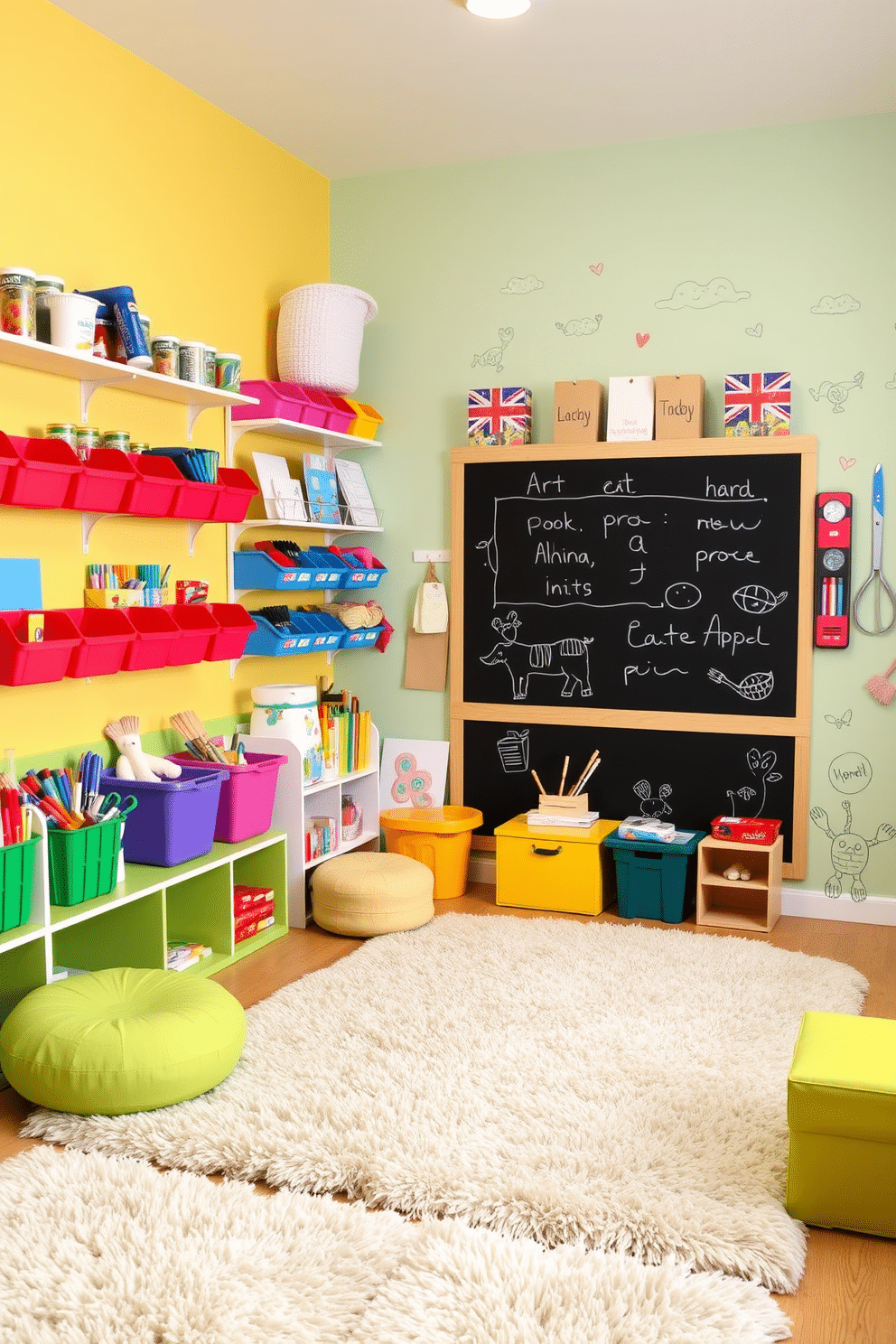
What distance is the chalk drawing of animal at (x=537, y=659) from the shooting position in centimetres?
454

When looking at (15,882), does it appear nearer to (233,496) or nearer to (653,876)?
(233,496)

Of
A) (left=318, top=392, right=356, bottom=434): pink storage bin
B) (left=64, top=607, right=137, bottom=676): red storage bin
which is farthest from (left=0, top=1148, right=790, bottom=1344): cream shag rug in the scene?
(left=318, top=392, right=356, bottom=434): pink storage bin

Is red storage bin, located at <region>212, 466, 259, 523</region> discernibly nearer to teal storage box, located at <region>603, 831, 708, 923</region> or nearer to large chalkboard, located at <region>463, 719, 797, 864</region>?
large chalkboard, located at <region>463, 719, 797, 864</region>

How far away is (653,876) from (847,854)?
0.74 m

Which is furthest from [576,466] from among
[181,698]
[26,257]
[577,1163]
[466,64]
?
[577,1163]

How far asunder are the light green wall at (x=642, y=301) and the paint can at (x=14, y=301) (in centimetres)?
202

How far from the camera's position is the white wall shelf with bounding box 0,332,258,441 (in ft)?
9.80

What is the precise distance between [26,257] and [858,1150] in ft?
9.89

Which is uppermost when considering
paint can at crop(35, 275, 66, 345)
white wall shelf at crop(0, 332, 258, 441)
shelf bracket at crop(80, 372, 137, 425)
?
paint can at crop(35, 275, 66, 345)

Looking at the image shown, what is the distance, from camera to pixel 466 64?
3.73m

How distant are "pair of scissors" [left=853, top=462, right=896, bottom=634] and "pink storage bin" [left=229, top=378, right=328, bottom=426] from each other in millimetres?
2085

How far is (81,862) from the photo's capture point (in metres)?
3.02

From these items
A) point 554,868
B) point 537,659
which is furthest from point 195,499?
point 554,868

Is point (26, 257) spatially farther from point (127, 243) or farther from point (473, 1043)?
point (473, 1043)
